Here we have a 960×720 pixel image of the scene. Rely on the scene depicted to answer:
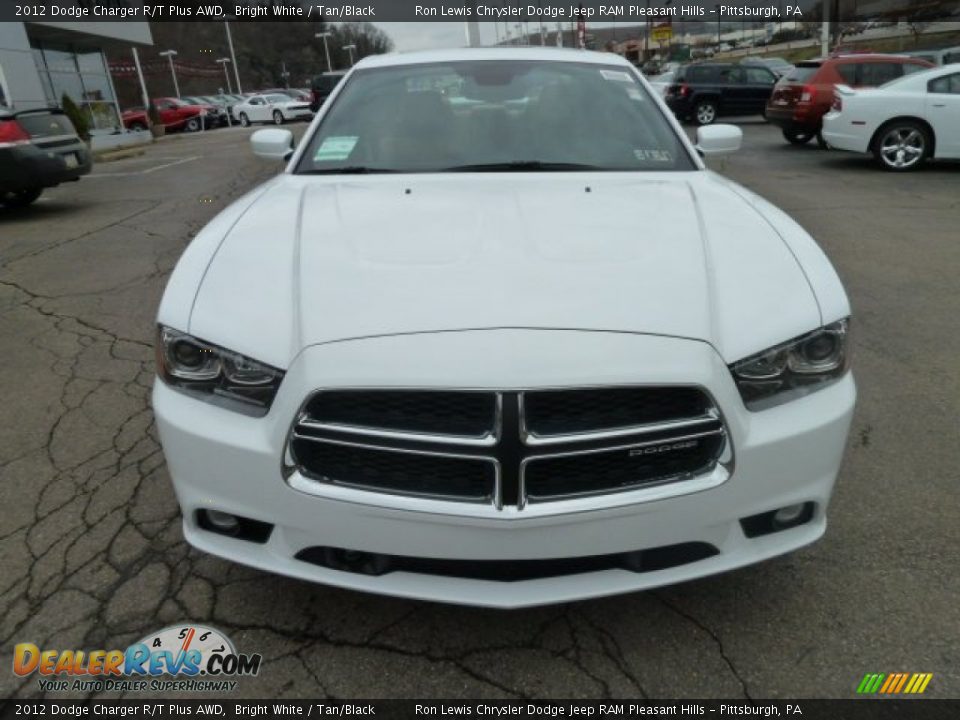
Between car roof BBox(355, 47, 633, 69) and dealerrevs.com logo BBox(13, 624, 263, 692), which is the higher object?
car roof BBox(355, 47, 633, 69)

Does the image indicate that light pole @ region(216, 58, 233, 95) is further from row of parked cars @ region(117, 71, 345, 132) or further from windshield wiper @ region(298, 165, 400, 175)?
windshield wiper @ region(298, 165, 400, 175)

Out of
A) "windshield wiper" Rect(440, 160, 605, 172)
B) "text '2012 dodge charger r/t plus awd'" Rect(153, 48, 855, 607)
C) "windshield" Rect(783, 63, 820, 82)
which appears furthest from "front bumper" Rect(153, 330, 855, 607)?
"windshield" Rect(783, 63, 820, 82)

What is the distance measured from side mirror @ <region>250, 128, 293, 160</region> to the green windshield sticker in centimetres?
56

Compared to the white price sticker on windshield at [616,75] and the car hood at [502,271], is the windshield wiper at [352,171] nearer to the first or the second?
the car hood at [502,271]

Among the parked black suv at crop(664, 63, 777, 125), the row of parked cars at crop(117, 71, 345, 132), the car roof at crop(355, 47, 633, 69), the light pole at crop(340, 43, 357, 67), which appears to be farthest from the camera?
the light pole at crop(340, 43, 357, 67)

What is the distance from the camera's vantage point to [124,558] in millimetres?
2436

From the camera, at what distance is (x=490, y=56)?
11.8ft

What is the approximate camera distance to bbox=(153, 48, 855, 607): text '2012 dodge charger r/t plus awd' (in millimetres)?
1717

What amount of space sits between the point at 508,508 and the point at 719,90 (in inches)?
762

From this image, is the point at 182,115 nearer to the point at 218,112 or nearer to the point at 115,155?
the point at 218,112

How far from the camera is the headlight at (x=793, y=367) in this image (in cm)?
183

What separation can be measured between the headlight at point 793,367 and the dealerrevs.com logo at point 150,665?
154 centimetres

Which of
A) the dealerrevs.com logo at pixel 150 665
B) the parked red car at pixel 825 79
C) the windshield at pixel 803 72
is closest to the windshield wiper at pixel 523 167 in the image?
the dealerrevs.com logo at pixel 150 665

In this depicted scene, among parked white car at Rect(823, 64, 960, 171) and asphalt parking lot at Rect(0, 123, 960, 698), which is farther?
parked white car at Rect(823, 64, 960, 171)
